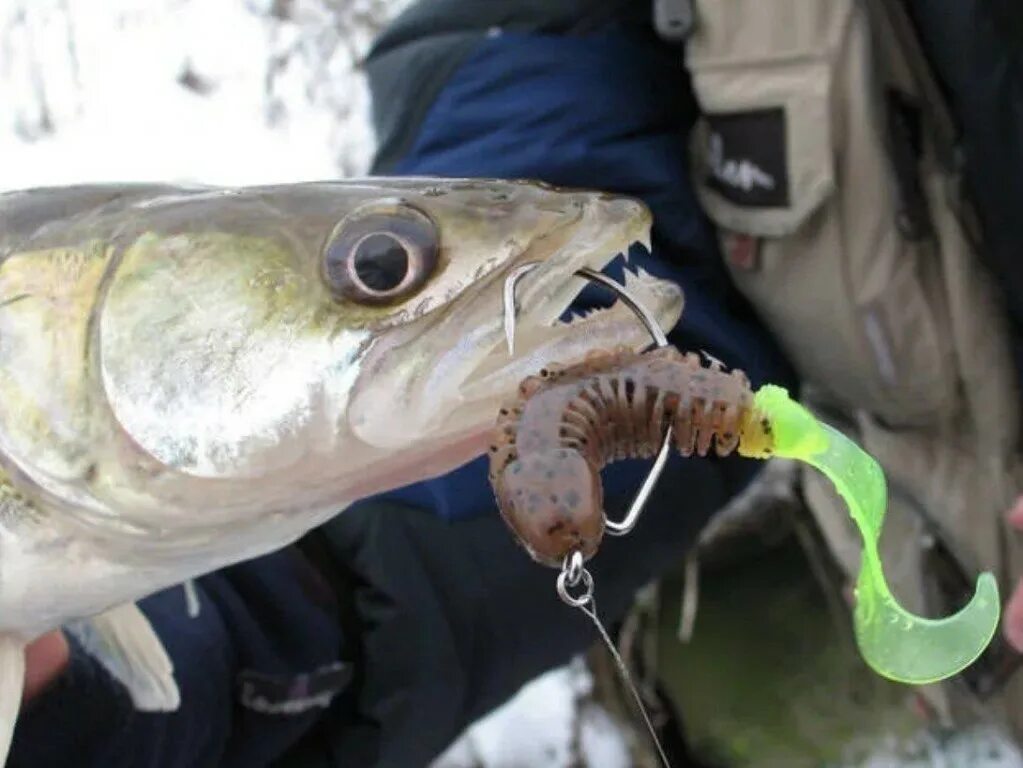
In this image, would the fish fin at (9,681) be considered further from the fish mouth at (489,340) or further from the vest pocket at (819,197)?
the vest pocket at (819,197)

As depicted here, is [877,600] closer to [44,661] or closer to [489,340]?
[489,340]

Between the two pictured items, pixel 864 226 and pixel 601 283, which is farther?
pixel 864 226

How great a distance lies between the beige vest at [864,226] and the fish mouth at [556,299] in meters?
0.66

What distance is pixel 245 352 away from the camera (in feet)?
2.27

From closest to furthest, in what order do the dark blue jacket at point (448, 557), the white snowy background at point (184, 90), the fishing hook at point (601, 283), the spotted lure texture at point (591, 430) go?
the spotted lure texture at point (591, 430) → the fishing hook at point (601, 283) → the dark blue jacket at point (448, 557) → the white snowy background at point (184, 90)

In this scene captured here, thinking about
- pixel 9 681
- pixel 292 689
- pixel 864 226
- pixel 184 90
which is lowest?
pixel 184 90

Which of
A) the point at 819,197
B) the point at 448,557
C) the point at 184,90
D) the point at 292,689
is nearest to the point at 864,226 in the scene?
the point at 819,197

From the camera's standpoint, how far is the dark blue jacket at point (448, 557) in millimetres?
1069

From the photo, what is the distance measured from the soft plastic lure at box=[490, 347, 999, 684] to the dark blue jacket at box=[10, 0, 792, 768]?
568 millimetres

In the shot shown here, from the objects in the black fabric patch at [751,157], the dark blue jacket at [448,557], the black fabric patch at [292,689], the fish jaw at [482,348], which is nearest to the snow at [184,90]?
the dark blue jacket at [448,557]

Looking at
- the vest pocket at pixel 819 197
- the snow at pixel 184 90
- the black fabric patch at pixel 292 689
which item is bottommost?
the snow at pixel 184 90

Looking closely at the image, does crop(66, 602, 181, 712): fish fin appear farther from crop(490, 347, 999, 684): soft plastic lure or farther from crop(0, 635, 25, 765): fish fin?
crop(490, 347, 999, 684): soft plastic lure

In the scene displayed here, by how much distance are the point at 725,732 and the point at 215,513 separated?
1344 millimetres

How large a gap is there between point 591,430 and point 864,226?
2.83 ft
